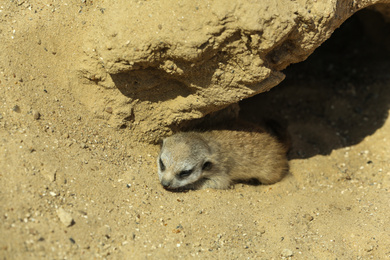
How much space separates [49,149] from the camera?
325cm

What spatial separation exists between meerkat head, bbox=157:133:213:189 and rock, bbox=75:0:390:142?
33 cm

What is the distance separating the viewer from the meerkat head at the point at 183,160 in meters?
3.96

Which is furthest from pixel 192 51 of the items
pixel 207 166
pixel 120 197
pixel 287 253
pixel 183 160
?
pixel 287 253

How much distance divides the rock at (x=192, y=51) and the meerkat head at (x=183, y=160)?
0.33m

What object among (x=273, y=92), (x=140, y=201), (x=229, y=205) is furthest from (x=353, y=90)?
(x=140, y=201)

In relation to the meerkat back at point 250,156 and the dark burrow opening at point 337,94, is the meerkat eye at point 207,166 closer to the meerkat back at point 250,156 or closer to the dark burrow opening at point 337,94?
the meerkat back at point 250,156

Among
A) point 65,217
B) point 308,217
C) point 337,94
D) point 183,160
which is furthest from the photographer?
point 337,94

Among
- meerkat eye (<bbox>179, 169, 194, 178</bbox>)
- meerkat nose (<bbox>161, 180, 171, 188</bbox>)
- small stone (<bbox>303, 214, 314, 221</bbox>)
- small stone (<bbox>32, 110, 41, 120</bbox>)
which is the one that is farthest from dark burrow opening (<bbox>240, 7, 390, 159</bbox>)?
small stone (<bbox>32, 110, 41, 120</bbox>)

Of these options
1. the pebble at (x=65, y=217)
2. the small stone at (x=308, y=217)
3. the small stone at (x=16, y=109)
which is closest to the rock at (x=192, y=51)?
the small stone at (x=16, y=109)

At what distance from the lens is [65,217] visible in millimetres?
2850

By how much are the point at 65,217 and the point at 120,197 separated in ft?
1.97

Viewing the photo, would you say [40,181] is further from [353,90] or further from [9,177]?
[353,90]

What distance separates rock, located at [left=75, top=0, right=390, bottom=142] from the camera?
3168 mm

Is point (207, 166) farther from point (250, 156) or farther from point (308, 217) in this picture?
point (308, 217)
